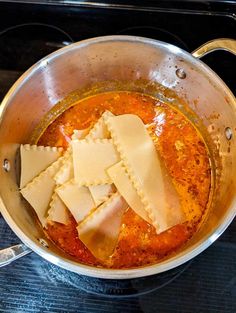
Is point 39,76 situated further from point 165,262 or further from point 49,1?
point 165,262

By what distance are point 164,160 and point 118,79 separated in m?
0.28

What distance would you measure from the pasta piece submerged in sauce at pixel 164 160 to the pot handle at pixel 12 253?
0.48 feet

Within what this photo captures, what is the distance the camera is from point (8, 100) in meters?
1.16

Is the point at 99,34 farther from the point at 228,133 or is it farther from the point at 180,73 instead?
the point at 228,133

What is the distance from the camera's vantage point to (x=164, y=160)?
1262 millimetres

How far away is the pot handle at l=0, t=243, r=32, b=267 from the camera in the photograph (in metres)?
1.02

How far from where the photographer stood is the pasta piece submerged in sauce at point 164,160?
3.81ft

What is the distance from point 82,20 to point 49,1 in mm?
114

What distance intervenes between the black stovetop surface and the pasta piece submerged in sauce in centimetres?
7

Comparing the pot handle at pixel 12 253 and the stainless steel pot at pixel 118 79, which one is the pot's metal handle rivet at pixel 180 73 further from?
the pot handle at pixel 12 253

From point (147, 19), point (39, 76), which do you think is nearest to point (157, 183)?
point (39, 76)

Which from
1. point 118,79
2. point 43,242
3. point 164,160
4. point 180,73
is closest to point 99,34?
point 118,79

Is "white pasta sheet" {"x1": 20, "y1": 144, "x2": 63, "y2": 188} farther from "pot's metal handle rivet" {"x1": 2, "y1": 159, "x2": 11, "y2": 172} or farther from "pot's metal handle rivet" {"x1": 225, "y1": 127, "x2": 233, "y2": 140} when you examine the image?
"pot's metal handle rivet" {"x1": 225, "y1": 127, "x2": 233, "y2": 140}

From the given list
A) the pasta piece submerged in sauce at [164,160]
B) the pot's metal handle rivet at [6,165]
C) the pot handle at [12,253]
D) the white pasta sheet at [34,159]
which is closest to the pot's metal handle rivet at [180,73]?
the pasta piece submerged in sauce at [164,160]
